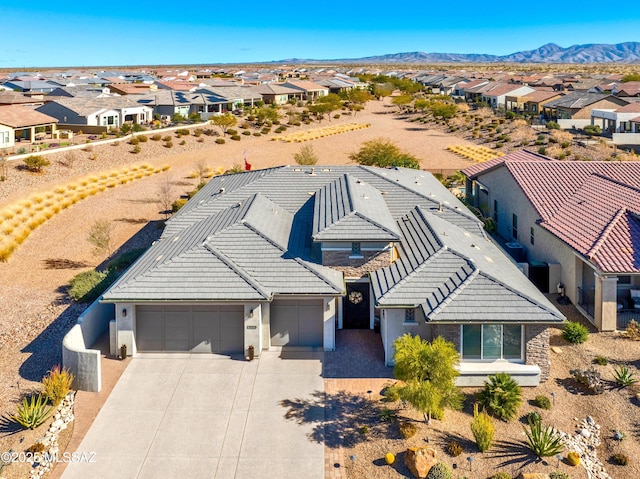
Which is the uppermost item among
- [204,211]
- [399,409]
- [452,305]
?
[204,211]

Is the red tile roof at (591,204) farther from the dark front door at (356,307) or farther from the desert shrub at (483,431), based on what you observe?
the desert shrub at (483,431)

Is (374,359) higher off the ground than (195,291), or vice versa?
(195,291)

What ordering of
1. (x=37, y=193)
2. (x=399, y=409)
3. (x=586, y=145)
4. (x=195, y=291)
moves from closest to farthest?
(x=399, y=409)
(x=195, y=291)
(x=37, y=193)
(x=586, y=145)

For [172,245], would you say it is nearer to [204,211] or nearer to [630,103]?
[204,211]

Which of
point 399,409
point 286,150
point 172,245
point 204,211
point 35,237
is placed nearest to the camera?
point 399,409

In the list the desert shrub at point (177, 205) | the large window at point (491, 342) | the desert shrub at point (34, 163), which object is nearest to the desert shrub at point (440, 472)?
the large window at point (491, 342)

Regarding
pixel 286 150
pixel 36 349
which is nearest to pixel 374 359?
pixel 36 349

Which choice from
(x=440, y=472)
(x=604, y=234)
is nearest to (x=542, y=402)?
(x=440, y=472)
